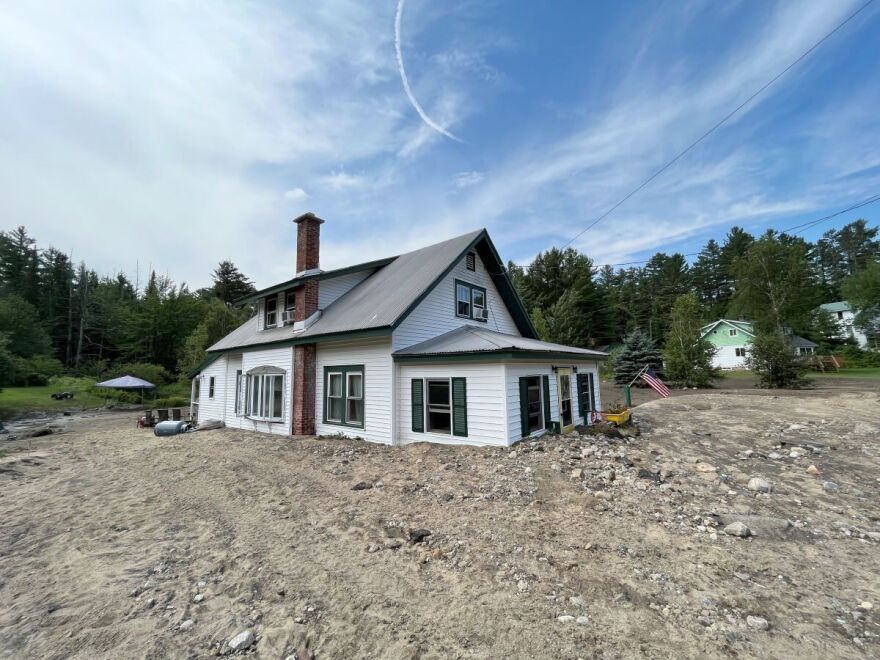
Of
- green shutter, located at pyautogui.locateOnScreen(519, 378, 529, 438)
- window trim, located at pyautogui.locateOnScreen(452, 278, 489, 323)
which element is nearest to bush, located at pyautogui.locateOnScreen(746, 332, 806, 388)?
window trim, located at pyautogui.locateOnScreen(452, 278, 489, 323)

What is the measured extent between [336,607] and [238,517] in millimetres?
3430

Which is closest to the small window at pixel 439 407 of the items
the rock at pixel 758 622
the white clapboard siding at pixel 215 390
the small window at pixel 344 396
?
the small window at pixel 344 396

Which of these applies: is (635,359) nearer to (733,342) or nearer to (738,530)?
(738,530)

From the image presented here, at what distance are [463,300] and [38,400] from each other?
32.7 metres

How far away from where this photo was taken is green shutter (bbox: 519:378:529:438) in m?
10.1

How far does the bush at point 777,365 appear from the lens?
907 inches

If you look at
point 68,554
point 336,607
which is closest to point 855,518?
point 336,607

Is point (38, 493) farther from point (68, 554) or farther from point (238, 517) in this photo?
point (238, 517)

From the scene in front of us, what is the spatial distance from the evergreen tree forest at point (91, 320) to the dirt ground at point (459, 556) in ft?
106

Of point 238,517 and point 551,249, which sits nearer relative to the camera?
point 238,517

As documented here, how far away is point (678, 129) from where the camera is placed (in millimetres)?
10945

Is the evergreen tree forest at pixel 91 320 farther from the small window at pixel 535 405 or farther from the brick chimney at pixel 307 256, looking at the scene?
the small window at pixel 535 405

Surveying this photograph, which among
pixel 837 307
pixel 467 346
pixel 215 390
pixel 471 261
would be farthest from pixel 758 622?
pixel 837 307

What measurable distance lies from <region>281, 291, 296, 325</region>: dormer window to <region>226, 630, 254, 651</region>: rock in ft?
42.5
